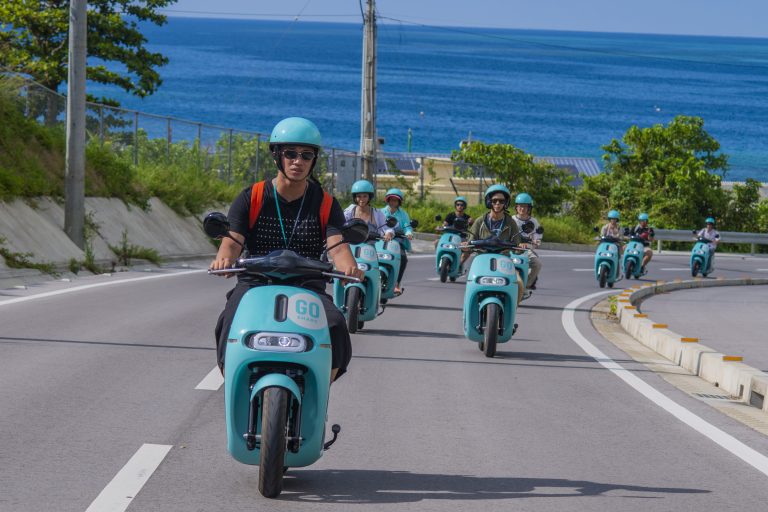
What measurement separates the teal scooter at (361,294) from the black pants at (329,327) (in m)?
7.54

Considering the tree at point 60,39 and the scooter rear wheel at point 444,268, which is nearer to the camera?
the scooter rear wheel at point 444,268

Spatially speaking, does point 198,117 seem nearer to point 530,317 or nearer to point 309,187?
point 530,317

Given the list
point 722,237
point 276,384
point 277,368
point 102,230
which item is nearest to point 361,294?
point 277,368

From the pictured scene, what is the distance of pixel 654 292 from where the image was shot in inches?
1046

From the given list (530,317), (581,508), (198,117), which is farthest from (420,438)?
(198,117)

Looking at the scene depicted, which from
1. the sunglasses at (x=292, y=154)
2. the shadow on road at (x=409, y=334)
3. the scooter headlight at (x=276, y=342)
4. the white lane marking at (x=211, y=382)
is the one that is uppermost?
the sunglasses at (x=292, y=154)

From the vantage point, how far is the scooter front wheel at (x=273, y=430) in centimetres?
617

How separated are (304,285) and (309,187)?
602 millimetres

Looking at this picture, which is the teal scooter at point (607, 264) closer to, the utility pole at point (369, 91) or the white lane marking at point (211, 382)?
the utility pole at point (369, 91)

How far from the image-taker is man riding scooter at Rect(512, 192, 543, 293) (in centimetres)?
1383

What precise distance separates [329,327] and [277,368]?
408mm

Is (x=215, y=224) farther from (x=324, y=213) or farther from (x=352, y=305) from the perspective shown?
(x=352, y=305)

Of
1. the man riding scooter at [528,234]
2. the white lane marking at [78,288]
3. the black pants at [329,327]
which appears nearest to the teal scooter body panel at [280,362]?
the black pants at [329,327]

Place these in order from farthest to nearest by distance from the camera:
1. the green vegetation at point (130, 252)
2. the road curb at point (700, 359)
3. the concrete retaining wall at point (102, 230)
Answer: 1. the green vegetation at point (130, 252)
2. the concrete retaining wall at point (102, 230)
3. the road curb at point (700, 359)
